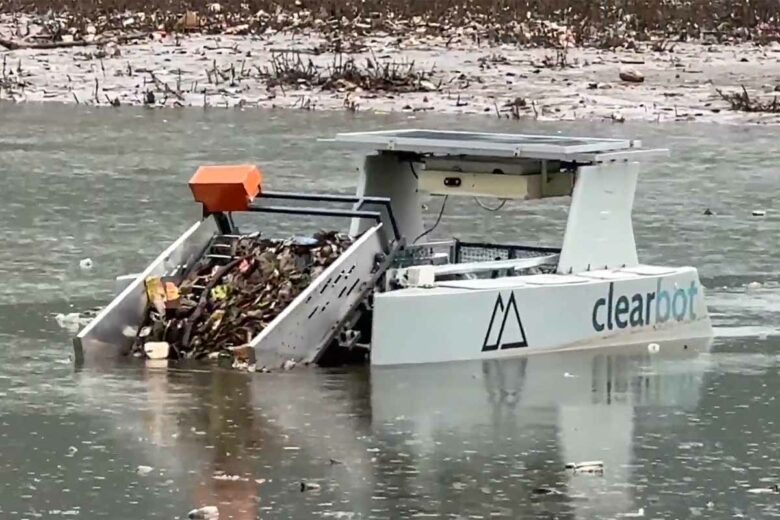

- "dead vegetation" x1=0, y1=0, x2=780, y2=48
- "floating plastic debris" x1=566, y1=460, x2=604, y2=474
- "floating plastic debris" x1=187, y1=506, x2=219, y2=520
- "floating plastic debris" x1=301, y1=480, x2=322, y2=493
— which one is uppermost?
"floating plastic debris" x1=187, y1=506, x2=219, y2=520

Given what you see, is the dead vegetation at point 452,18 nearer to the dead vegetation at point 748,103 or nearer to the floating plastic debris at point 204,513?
the dead vegetation at point 748,103

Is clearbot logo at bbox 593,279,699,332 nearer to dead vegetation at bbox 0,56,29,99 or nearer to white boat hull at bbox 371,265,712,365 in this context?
white boat hull at bbox 371,265,712,365

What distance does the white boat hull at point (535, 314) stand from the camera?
11492mm

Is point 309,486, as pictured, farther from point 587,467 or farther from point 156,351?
point 156,351

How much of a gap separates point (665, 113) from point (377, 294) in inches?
658

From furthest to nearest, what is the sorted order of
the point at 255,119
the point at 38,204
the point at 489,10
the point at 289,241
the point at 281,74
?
the point at 489,10 < the point at 281,74 < the point at 255,119 < the point at 38,204 < the point at 289,241

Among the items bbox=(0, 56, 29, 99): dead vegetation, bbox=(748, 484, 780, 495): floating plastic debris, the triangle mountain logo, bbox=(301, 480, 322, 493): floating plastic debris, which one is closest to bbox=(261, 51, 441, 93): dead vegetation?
bbox=(0, 56, 29, 99): dead vegetation

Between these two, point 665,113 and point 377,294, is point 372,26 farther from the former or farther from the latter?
point 377,294

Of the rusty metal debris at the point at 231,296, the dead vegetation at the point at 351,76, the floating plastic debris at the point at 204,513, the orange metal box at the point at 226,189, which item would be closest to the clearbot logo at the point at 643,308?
the rusty metal debris at the point at 231,296

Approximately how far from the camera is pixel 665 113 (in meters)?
27.6

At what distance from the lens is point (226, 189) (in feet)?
41.1

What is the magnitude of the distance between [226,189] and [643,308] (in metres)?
2.47

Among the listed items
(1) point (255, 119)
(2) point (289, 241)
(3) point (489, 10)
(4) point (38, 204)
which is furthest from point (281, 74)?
(2) point (289, 241)

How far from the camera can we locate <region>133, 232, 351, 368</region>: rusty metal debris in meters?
11.9
